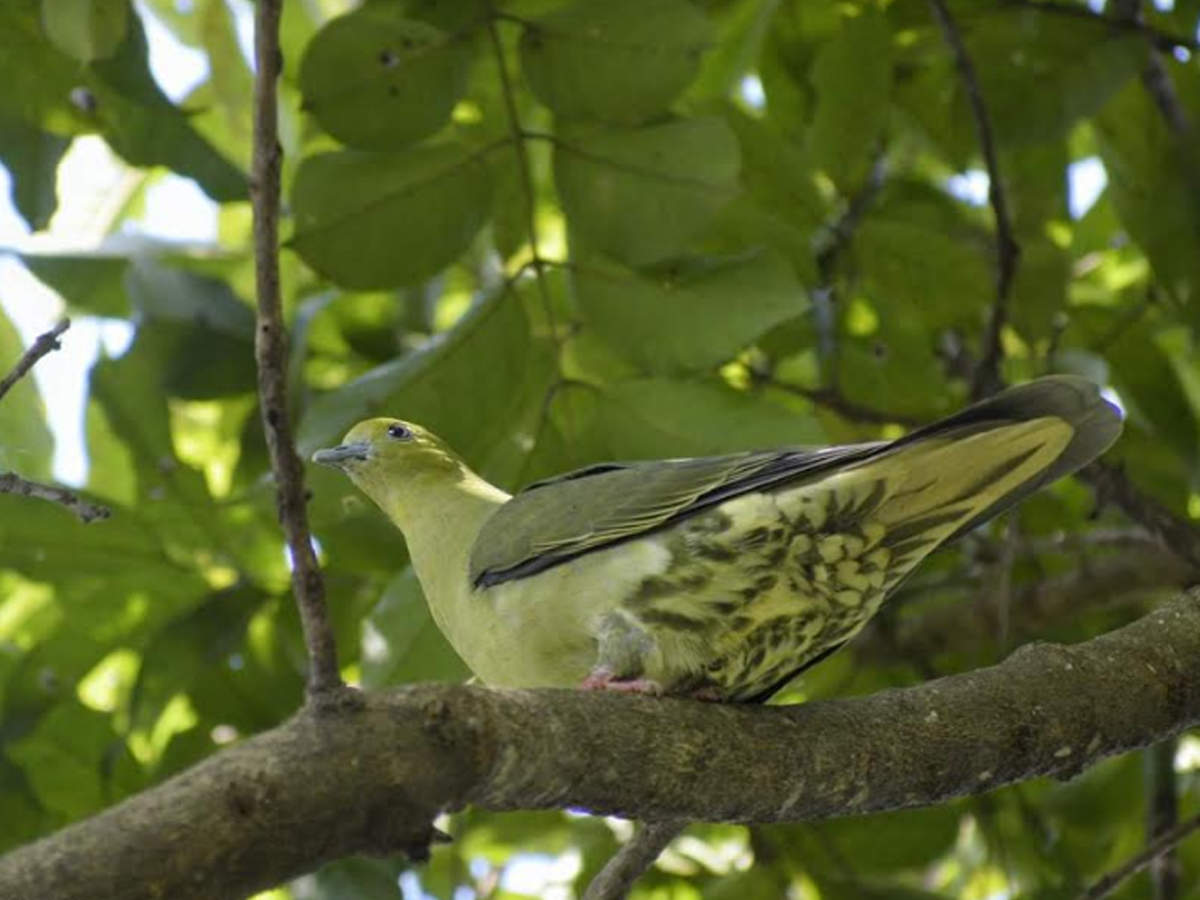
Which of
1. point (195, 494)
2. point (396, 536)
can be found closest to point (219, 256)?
point (195, 494)

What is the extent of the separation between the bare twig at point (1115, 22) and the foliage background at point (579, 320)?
16 millimetres

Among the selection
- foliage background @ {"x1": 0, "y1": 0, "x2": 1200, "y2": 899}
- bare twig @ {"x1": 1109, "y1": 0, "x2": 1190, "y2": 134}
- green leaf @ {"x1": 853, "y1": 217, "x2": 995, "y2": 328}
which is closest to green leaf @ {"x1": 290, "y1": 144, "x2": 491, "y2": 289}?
foliage background @ {"x1": 0, "y1": 0, "x2": 1200, "y2": 899}

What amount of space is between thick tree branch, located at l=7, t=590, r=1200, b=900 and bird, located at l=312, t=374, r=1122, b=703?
0.34 meters

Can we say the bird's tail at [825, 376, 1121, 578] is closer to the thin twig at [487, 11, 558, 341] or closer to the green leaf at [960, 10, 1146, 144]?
the thin twig at [487, 11, 558, 341]

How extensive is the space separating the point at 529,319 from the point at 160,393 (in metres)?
1.01

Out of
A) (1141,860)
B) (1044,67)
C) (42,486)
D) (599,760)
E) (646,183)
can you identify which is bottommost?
(1141,860)

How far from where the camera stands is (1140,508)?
3.97 meters

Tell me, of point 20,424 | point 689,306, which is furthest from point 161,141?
point 689,306

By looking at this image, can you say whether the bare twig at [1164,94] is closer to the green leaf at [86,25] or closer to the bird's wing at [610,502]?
the bird's wing at [610,502]

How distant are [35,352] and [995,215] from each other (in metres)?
2.40

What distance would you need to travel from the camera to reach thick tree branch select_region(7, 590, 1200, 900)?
1.73 metres

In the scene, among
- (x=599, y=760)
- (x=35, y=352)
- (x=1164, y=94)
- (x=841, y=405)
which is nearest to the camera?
(x=599, y=760)

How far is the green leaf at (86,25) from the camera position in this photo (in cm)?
343

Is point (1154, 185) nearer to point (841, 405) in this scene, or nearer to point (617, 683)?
point (841, 405)
